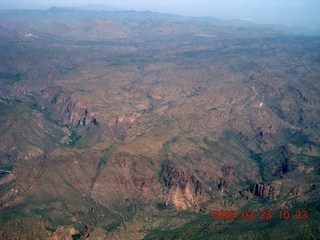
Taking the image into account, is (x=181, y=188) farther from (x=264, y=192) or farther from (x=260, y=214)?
(x=260, y=214)

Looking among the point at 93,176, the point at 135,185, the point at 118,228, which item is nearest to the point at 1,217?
the point at 118,228

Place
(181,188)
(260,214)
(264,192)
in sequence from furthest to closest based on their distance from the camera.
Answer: (181,188) → (264,192) → (260,214)

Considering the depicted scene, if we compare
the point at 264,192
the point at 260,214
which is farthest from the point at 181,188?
the point at 260,214

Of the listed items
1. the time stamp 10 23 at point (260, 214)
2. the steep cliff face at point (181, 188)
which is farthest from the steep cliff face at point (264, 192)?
the steep cliff face at point (181, 188)

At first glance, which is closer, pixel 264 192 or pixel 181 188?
pixel 264 192

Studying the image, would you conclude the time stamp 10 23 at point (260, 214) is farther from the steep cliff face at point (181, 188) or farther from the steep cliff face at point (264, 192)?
the steep cliff face at point (181, 188)

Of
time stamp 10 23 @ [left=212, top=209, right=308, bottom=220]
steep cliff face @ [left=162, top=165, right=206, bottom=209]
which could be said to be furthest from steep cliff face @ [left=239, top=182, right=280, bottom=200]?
steep cliff face @ [left=162, top=165, right=206, bottom=209]

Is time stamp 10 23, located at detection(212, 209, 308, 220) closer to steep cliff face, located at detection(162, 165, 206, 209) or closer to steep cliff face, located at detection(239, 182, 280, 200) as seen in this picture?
steep cliff face, located at detection(239, 182, 280, 200)

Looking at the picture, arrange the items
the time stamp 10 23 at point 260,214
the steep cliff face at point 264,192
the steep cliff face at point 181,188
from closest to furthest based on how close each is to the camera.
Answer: the time stamp 10 23 at point 260,214, the steep cliff face at point 264,192, the steep cliff face at point 181,188
